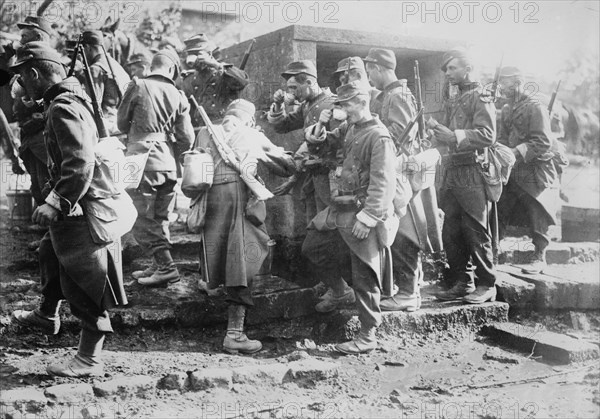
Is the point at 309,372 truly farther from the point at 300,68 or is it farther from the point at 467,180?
the point at 300,68

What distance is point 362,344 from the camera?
4836 mm

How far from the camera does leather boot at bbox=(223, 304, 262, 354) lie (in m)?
4.69

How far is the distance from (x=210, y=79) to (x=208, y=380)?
3669 millimetres

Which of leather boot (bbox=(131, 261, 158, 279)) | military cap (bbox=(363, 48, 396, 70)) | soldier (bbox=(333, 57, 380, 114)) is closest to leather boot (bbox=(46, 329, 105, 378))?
leather boot (bbox=(131, 261, 158, 279))

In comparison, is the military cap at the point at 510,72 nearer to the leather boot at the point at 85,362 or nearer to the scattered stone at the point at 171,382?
the scattered stone at the point at 171,382

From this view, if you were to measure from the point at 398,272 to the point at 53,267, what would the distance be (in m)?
3.12

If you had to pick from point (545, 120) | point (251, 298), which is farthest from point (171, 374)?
point (545, 120)

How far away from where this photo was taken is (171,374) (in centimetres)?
404

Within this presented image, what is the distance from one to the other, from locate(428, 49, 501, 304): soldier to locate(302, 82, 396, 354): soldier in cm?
130

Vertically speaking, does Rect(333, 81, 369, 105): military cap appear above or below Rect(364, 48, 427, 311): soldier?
above

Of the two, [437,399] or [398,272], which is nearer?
[437,399]

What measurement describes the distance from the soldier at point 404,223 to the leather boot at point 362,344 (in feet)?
1.94

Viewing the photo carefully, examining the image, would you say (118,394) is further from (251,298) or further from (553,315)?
(553,315)

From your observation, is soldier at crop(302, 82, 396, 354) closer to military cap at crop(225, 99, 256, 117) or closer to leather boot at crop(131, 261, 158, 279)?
military cap at crop(225, 99, 256, 117)
